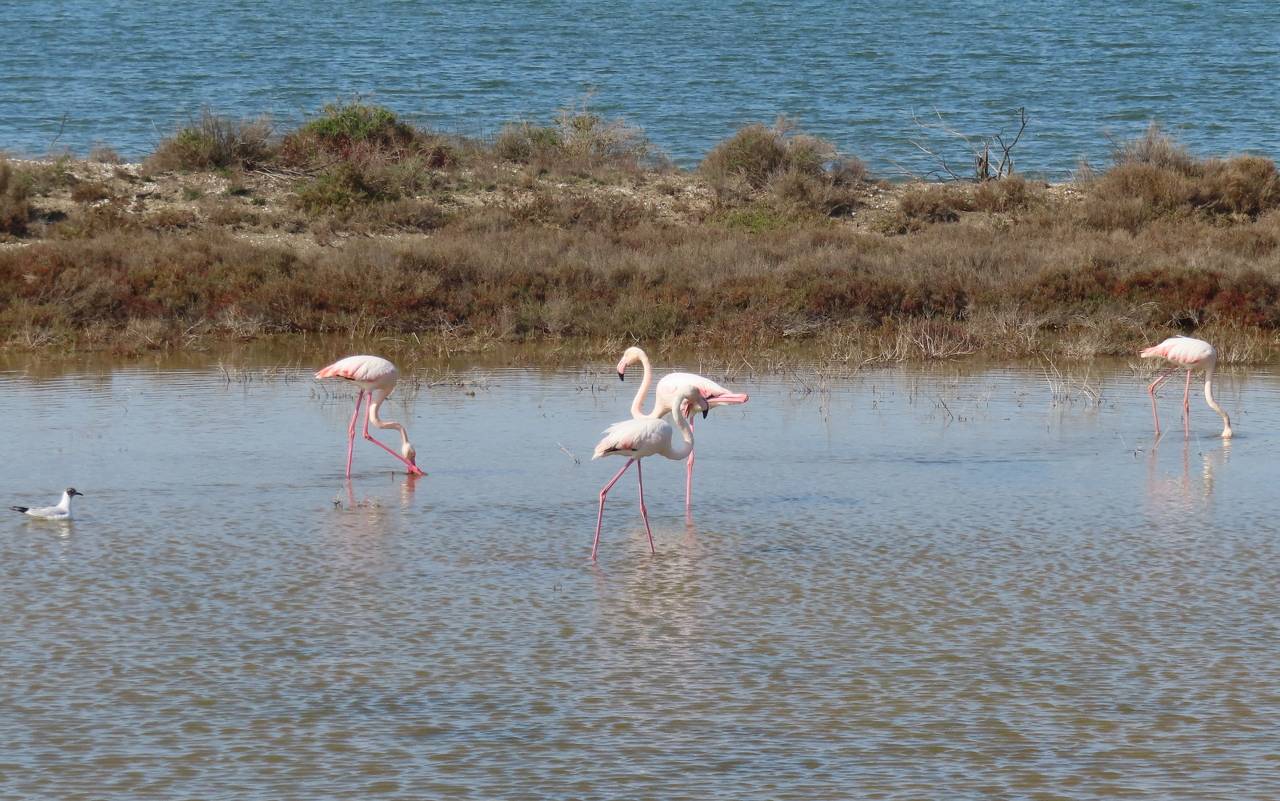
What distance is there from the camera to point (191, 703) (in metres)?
6.88

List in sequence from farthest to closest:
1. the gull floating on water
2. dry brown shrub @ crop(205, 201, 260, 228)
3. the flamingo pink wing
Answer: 1. dry brown shrub @ crop(205, 201, 260, 228)
2. the flamingo pink wing
3. the gull floating on water

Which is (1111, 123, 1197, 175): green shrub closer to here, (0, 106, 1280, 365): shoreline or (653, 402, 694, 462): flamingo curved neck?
(0, 106, 1280, 365): shoreline

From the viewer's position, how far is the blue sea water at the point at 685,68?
43531mm

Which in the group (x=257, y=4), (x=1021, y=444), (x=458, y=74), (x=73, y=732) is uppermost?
(x=257, y=4)

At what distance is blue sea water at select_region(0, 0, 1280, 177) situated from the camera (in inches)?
1714

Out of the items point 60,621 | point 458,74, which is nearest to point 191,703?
point 60,621

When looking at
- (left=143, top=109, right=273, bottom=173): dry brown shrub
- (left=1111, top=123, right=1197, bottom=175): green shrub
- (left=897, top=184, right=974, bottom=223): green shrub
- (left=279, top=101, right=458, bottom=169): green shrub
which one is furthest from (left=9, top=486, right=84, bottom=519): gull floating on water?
(left=1111, top=123, right=1197, bottom=175): green shrub

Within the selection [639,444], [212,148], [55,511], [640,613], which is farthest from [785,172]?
[640,613]

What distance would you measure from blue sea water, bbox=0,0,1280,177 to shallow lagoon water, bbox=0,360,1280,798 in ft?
72.8

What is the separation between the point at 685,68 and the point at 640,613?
5118cm

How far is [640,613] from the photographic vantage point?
327 inches

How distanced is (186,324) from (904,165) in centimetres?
2062

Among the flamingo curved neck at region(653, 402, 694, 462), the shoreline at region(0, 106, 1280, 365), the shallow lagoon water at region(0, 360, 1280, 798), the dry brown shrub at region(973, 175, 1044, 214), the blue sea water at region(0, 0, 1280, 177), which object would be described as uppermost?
the blue sea water at region(0, 0, 1280, 177)

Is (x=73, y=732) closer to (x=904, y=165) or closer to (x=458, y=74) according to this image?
(x=904, y=165)
